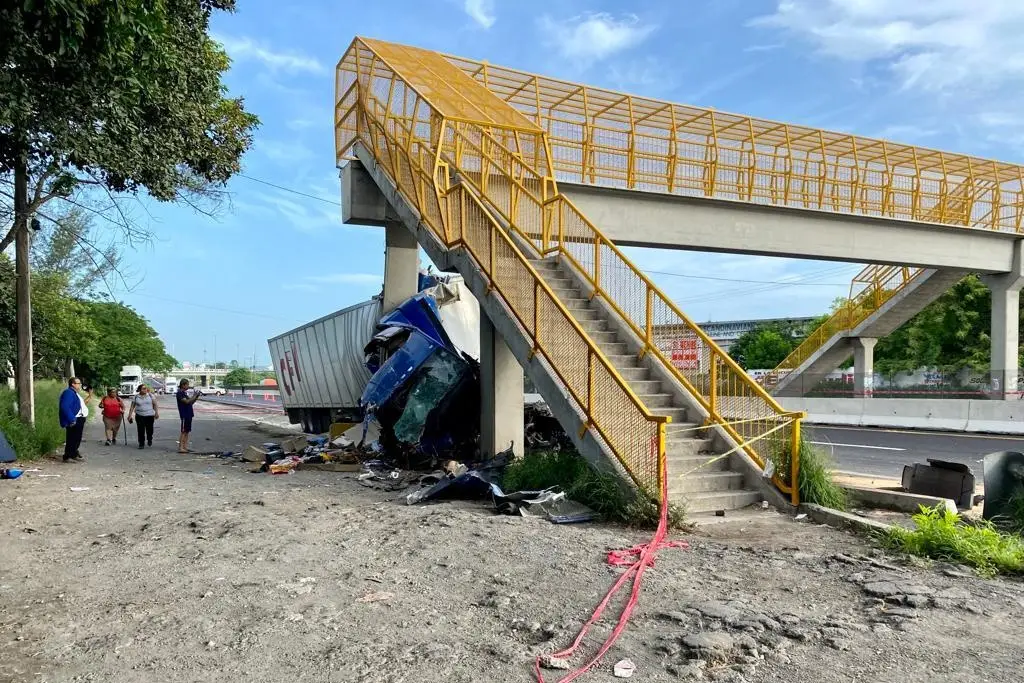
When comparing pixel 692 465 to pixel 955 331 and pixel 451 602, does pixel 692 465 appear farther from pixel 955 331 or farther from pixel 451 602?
pixel 955 331

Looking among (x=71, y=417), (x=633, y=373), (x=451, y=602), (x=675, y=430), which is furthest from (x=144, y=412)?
(x=451, y=602)

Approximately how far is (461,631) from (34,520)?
19.8 feet

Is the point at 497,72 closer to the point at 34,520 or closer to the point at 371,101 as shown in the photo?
the point at 371,101

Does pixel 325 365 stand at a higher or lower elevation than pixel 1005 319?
lower

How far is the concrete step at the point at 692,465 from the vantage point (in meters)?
7.82

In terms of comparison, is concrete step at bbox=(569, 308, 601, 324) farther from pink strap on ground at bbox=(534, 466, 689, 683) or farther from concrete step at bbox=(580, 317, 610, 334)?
pink strap on ground at bbox=(534, 466, 689, 683)

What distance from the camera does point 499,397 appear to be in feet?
36.7

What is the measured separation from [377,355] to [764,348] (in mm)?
86450

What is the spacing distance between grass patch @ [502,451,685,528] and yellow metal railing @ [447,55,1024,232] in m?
8.30

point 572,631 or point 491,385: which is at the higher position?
point 491,385

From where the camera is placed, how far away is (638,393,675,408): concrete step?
360 inches

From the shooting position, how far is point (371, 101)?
46.8 ft

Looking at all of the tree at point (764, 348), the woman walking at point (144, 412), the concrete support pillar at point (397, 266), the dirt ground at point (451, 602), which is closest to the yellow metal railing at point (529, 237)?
the dirt ground at point (451, 602)

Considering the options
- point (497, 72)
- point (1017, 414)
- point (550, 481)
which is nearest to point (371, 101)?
point (497, 72)
